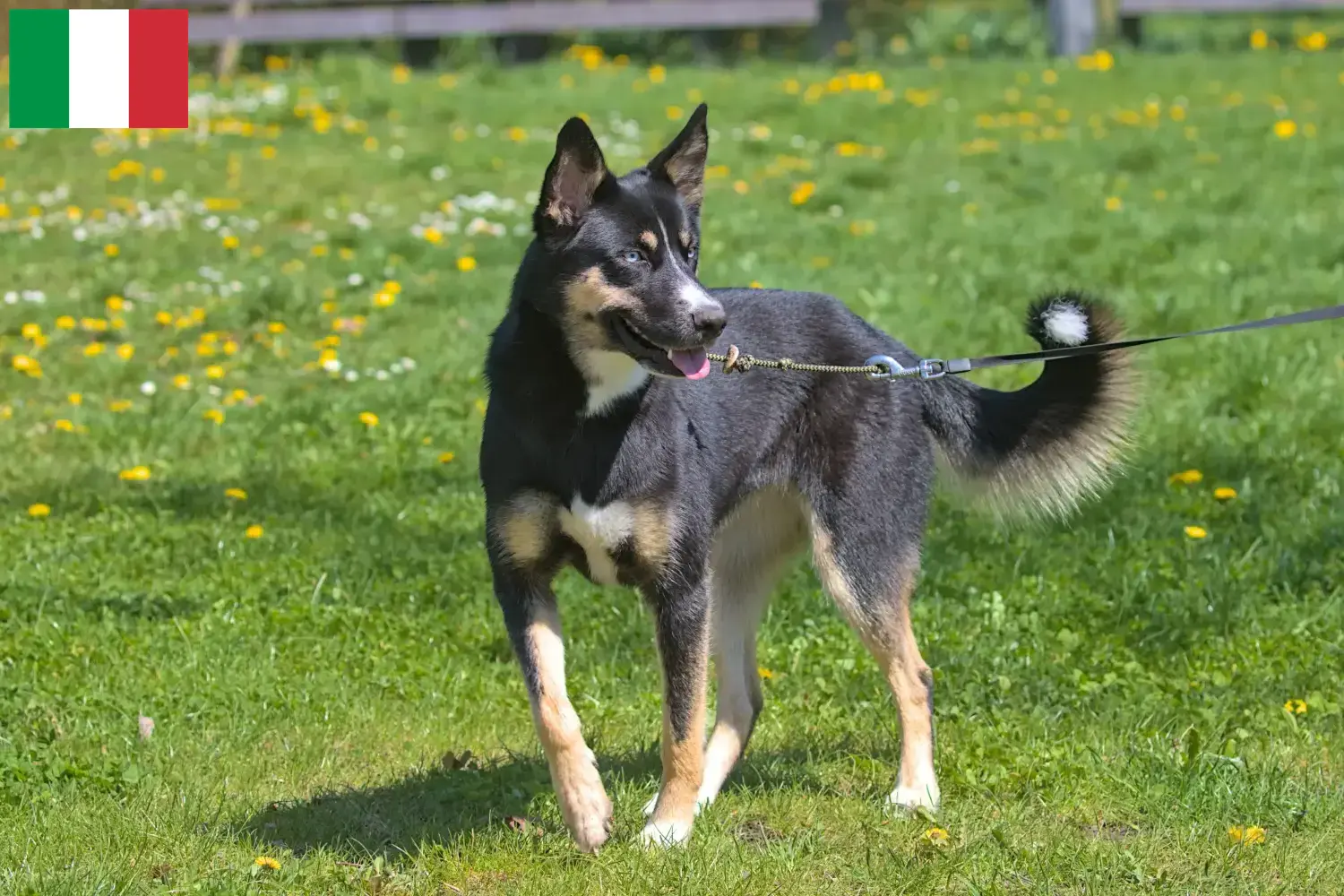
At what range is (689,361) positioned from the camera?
3.89 metres

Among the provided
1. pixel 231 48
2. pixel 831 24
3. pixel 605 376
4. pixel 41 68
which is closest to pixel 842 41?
pixel 831 24

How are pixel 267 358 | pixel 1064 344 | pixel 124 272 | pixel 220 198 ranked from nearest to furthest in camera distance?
pixel 1064 344 < pixel 267 358 < pixel 124 272 < pixel 220 198

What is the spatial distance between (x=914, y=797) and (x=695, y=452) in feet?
3.71

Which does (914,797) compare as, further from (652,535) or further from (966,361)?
(966,361)

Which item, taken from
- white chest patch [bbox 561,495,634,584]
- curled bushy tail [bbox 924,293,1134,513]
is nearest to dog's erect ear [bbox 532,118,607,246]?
white chest patch [bbox 561,495,634,584]

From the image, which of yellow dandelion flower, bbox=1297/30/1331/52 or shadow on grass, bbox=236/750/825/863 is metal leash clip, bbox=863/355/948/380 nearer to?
shadow on grass, bbox=236/750/825/863

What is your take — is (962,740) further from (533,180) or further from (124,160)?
(124,160)

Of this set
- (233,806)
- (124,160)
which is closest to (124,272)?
(124,160)

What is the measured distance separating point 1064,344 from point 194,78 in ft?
43.2

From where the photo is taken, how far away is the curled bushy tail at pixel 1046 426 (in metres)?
4.70

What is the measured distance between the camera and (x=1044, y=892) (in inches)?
148

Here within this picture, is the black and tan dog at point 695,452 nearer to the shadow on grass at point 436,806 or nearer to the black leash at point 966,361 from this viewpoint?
the black leash at point 966,361

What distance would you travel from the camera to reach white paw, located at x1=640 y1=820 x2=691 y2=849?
159 inches

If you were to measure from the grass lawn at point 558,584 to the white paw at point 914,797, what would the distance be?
7 cm
